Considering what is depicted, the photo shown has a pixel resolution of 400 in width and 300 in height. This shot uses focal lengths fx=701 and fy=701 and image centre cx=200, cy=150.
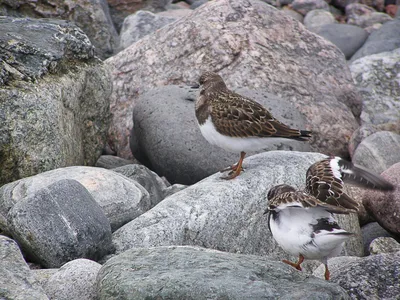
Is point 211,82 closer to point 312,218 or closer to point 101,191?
point 101,191

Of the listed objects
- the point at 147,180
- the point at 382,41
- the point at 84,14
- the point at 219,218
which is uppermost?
the point at 219,218

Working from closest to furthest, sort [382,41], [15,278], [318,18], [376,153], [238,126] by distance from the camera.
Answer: [15,278] < [238,126] < [376,153] < [382,41] < [318,18]

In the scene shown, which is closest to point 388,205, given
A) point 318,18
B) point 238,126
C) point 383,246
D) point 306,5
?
point 383,246

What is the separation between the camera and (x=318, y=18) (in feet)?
63.0

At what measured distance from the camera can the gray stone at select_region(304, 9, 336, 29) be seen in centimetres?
1900

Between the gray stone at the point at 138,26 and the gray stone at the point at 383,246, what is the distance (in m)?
8.43

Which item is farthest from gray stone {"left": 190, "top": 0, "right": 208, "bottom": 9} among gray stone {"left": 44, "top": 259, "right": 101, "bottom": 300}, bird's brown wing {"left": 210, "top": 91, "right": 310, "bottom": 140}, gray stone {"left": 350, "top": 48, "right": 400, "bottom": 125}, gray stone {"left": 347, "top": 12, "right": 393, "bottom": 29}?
gray stone {"left": 44, "top": 259, "right": 101, "bottom": 300}

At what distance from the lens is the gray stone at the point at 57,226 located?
608cm

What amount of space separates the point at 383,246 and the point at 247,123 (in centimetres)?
195

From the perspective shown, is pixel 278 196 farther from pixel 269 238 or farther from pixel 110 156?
pixel 110 156

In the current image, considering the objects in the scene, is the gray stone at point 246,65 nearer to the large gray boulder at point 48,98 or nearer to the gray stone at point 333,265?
the large gray boulder at point 48,98

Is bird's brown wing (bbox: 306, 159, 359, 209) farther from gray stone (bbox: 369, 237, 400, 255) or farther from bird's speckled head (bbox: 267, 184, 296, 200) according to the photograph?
gray stone (bbox: 369, 237, 400, 255)

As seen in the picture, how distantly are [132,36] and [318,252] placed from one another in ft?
32.7

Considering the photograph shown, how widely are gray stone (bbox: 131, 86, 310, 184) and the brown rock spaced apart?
1236 mm
